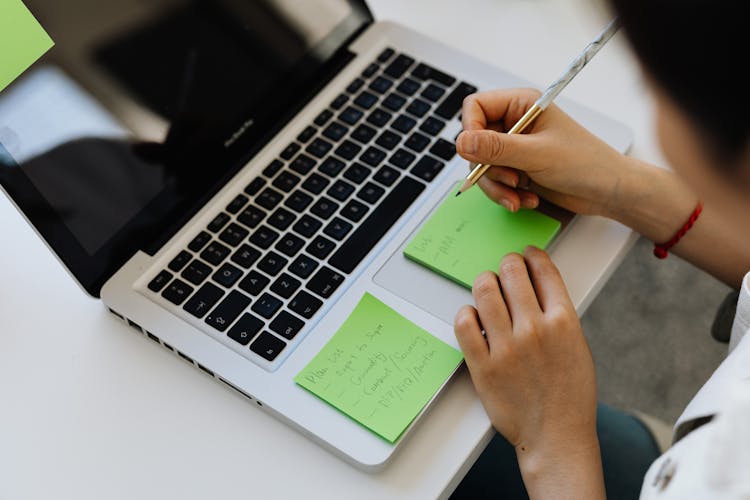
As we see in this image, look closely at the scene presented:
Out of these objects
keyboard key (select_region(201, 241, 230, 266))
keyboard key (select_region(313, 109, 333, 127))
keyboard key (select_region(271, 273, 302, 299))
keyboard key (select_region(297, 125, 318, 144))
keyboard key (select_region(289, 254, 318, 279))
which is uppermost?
keyboard key (select_region(313, 109, 333, 127))

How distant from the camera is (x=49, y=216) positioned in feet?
2.29

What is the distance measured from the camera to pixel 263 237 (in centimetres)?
77

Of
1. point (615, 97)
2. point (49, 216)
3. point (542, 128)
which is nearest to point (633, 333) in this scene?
point (615, 97)

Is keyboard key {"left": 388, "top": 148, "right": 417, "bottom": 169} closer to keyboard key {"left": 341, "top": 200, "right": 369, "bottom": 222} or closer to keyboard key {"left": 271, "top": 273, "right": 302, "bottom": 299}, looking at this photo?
keyboard key {"left": 341, "top": 200, "right": 369, "bottom": 222}

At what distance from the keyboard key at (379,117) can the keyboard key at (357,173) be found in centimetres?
5

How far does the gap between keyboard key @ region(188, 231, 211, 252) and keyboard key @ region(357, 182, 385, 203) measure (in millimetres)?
145

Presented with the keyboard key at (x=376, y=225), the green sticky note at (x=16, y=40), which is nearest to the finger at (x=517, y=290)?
the keyboard key at (x=376, y=225)

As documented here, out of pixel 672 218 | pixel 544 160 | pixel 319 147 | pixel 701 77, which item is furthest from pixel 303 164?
pixel 701 77

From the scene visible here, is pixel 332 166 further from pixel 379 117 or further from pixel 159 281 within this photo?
pixel 159 281

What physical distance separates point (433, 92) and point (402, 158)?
0.09 m

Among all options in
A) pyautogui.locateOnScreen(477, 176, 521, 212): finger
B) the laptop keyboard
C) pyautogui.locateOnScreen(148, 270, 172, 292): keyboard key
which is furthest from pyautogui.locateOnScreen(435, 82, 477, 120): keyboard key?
pyautogui.locateOnScreen(148, 270, 172, 292): keyboard key

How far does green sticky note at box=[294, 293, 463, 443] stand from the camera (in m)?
0.66

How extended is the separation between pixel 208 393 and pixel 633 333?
0.89m

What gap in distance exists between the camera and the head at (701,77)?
0.41 meters
